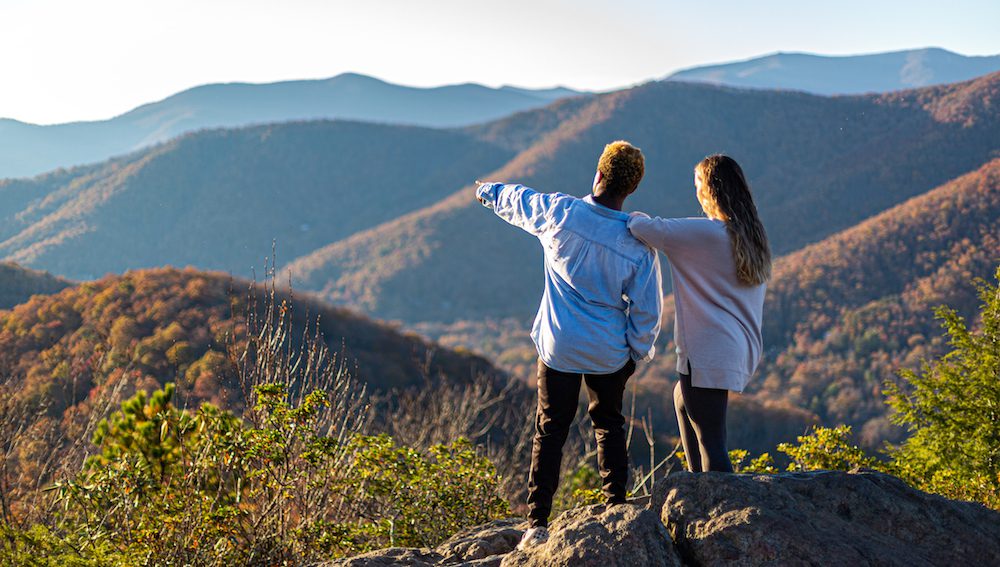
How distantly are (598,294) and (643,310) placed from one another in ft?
0.70

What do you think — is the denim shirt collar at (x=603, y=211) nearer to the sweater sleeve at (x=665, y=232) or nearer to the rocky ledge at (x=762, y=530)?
the sweater sleeve at (x=665, y=232)

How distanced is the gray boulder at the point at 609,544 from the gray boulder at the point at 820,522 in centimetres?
17

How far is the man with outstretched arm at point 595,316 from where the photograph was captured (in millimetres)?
3561

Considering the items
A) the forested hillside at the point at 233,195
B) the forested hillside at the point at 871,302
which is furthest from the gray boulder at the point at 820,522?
the forested hillside at the point at 233,195

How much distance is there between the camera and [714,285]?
3.63m

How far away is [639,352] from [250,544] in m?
2.42

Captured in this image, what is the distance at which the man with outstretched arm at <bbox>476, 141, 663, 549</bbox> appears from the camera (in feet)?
11.7

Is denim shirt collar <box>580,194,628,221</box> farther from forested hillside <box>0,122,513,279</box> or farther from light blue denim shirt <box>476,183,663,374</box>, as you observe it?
forested hillside <box>0,122,513,279</box>

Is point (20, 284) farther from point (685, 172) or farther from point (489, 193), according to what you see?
point (685, 172)

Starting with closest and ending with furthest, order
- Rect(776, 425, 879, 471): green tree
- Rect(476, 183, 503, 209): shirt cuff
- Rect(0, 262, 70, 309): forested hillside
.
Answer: Rect(476, 183, 503, 209): shirt cuff, Rect(776, 425, 879, 471): green tree, Rect(0, 262, 70, 309): forested hillside

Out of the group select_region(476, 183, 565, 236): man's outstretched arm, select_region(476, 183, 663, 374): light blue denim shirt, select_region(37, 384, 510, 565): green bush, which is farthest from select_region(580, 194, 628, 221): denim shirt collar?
select_region(37, 384, 510, 565): green bush

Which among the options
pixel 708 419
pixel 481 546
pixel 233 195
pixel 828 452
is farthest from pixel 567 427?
pixel 233 195

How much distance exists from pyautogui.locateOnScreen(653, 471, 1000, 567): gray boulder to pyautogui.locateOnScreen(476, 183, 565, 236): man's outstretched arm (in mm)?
1343

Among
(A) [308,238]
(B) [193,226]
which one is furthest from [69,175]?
(A) [308,238]
